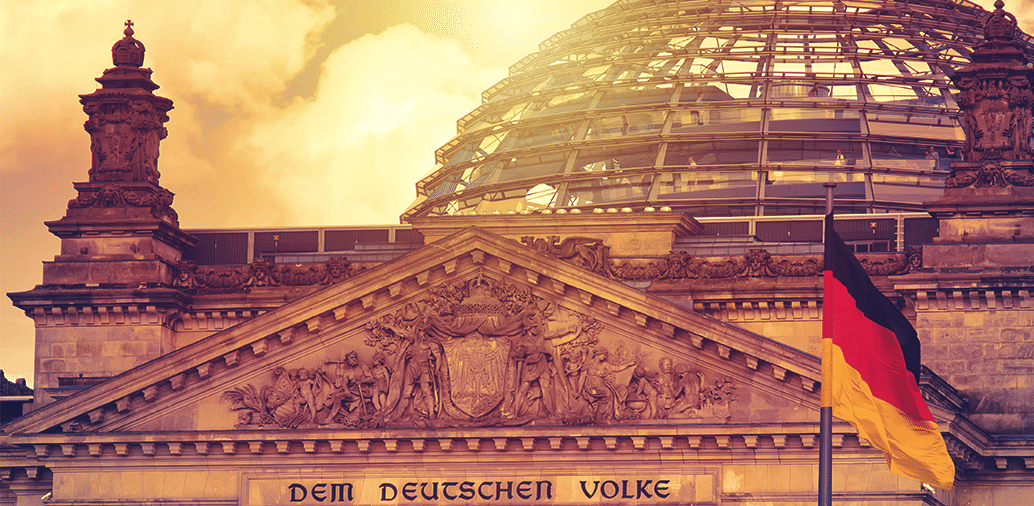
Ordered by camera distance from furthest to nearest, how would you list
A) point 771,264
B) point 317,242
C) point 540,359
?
point 317,242 < point 771,264 < point 540,359

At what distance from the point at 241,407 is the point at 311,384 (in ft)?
6.37

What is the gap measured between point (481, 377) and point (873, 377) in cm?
1595

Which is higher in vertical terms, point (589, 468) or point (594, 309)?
point (594, 309)

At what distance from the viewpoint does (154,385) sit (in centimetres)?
5612

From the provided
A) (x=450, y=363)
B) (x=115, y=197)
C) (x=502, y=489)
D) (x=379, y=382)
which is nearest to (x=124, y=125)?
(x=115, y=197)

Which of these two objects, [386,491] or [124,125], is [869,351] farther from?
[124,125]

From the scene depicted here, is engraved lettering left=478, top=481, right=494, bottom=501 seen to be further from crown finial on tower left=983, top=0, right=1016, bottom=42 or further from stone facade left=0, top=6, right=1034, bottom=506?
crown finial on tower left=983, top=0, right=1016, bottom=42

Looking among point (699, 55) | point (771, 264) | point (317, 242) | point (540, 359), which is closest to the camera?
point (540, 359)

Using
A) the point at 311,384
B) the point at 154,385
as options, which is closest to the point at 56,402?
the point at 154,385

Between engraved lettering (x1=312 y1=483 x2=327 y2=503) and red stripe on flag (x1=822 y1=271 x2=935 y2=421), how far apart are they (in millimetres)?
18689

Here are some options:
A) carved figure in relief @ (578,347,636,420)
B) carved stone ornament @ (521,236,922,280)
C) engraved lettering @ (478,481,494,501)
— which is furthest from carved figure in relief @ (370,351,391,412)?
carved stone ornament @ (521,236,922,280)

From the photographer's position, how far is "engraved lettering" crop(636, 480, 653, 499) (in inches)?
2174

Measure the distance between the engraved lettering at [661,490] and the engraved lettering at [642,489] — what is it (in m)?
0.19

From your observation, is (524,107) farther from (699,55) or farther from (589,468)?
(589,468)
